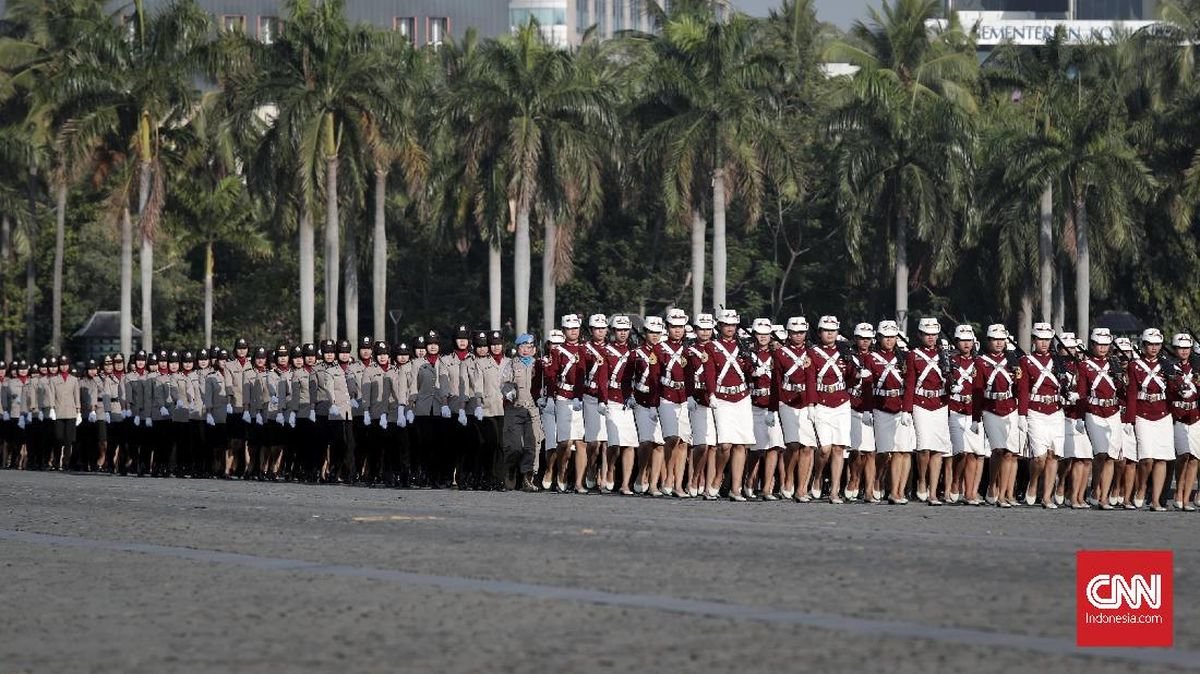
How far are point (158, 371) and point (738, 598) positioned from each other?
1038 inches

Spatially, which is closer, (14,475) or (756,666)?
(756,666)

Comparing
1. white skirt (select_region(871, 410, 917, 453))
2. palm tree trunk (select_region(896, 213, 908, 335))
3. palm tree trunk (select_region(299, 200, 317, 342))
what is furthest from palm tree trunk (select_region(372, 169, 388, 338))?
white skirt (select_region(871, 410, 917, 453))

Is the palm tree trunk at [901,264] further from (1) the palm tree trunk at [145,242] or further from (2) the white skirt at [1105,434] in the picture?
(2) the white skirt at [1105,434]

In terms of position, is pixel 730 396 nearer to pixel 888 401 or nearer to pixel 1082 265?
pixel 888 401

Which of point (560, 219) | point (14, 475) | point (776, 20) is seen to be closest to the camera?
point (14, 475)

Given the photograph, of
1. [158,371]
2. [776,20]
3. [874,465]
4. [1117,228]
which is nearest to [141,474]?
[158,371]

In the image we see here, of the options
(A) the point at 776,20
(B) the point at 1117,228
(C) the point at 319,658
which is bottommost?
(C) the point at 319,658

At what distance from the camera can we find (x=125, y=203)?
206 feet

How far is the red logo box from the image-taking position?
10.6m

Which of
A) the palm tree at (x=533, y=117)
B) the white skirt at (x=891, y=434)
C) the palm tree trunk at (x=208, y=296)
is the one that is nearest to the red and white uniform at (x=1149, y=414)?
the white skirt at (x=891, y=434)

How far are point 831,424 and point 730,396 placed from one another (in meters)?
1.05

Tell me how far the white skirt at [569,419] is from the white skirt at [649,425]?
978 millimetres

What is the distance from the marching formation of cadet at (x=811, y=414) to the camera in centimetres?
2306

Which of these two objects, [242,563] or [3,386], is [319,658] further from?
[3,386]
